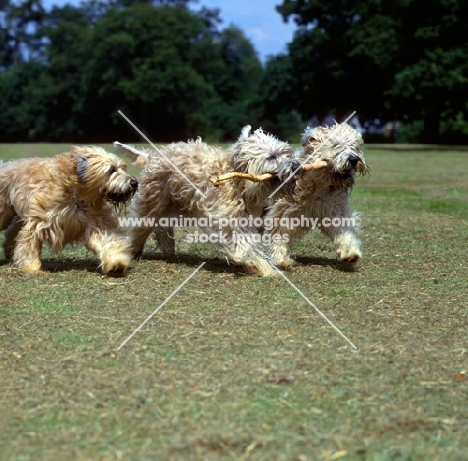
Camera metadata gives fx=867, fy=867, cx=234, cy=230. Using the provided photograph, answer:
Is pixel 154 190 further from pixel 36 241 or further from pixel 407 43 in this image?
pixel 407 43

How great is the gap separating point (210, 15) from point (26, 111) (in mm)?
19593

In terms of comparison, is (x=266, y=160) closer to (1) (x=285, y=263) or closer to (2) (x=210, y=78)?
(1) (x=285, y=263)

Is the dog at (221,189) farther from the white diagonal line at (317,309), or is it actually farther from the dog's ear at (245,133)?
the white diagonal line at (317,309)

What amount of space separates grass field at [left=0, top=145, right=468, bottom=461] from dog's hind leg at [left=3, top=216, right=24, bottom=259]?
0.50 meters

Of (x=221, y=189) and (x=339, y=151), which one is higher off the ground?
(x=339, y=151)

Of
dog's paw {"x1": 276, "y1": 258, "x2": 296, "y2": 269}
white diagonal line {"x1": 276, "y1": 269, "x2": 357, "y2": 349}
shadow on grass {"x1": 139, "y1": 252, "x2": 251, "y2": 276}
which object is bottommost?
shadow on grass {"x1": 139, "y1": 252, "x2": 251, "y2": 276}

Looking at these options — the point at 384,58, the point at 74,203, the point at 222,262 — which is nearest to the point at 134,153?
the point at 74,203

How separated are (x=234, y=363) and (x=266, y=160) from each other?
117 inches

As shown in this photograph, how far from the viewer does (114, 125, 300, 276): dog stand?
7824 mm

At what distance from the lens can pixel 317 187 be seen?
28.1 ft

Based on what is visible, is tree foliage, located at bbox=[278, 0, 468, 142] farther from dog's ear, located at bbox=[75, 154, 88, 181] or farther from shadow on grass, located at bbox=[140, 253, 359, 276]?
dog's ear, located at bbox=[75, 154, 88, 181]

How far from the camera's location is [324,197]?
340 inches

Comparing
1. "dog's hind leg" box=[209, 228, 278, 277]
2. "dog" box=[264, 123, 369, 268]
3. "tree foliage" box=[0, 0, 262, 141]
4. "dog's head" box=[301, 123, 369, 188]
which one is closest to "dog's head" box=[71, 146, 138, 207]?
"dog's hind leg" box=[209, 228, 278, 277]

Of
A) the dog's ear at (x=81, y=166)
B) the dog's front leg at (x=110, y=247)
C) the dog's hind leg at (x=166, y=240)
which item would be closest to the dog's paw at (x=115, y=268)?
→ the dog's front leg at (x=110, y=247)
